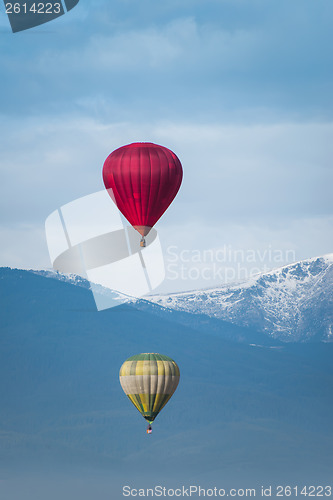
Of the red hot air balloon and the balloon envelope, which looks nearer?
the red hot air balloon

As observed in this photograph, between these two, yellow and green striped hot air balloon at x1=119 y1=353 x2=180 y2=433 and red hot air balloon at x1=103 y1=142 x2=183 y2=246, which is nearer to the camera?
red hot air balloon at x1=103 y1=142 x2=183 y2=246

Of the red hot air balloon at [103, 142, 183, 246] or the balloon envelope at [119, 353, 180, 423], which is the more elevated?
the red hot air balloon at [103, 142, 183, 246]

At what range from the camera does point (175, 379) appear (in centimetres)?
12438

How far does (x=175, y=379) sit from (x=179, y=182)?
→ 115 feet

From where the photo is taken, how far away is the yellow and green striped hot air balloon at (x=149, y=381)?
118m

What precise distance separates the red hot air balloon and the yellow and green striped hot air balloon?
100 feet

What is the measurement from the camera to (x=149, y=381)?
397 feet

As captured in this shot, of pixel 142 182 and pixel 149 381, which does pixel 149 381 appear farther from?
pixel 142 182

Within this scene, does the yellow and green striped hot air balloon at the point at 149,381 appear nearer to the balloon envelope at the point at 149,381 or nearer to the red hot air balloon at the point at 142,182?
the balloon envelope at the point at 149,381

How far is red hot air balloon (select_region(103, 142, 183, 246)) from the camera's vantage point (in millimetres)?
94750

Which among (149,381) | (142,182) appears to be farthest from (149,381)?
(142,182)

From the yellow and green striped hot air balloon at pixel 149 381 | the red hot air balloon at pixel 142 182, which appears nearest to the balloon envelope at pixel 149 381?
the yellow and green striped hot air balloon at pixel 149 381

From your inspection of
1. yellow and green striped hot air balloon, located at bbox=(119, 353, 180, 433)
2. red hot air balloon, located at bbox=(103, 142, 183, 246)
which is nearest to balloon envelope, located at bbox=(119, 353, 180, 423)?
yellow and green striped hot air balloon, located at bbox=(119, 353, 180, 433)

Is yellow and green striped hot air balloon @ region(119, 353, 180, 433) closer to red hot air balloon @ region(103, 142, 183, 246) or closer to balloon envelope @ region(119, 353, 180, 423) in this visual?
balloon envelope @ region(119, 353, 180, 423)
